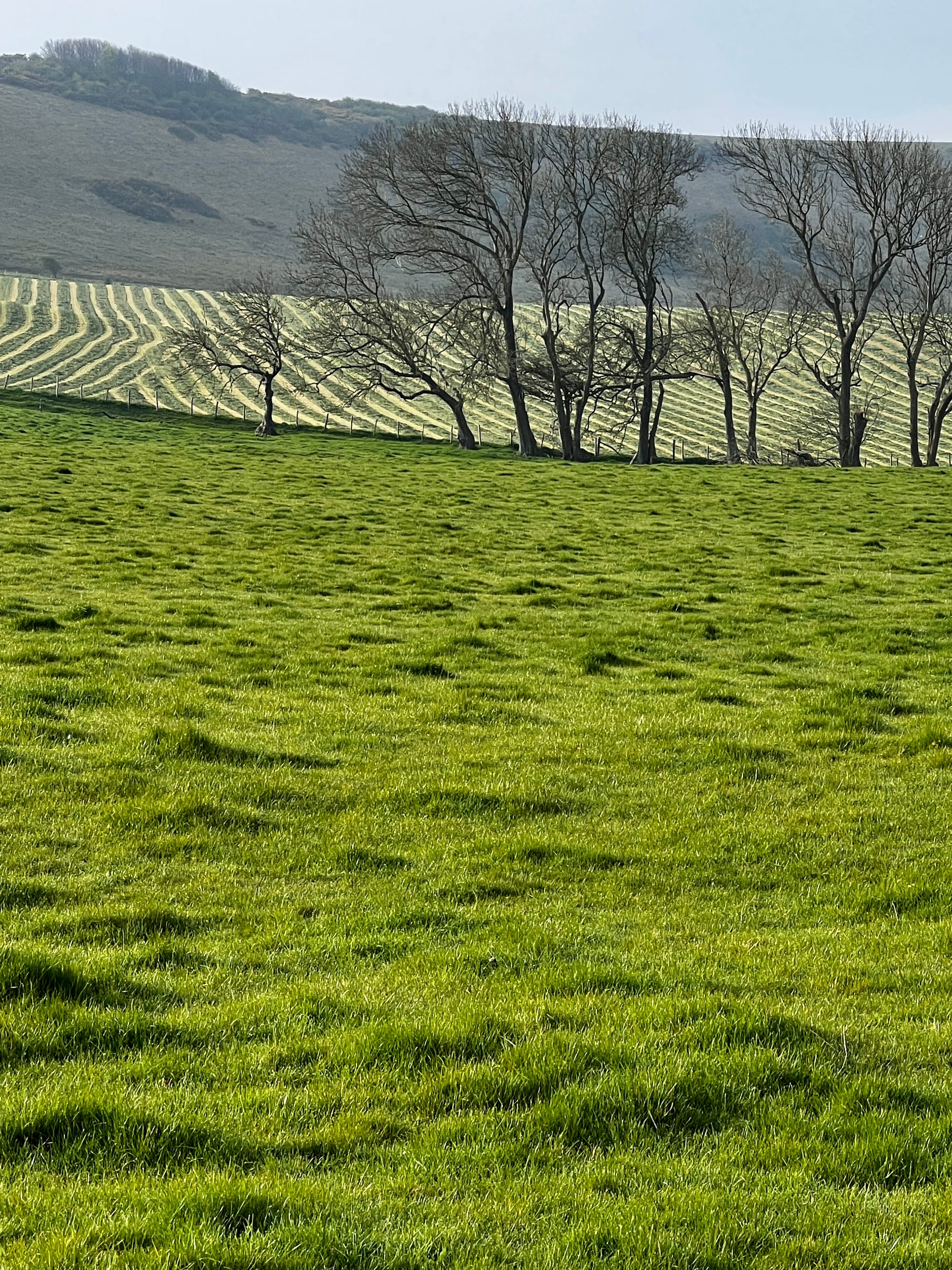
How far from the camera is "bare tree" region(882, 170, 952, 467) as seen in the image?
54.3 meters

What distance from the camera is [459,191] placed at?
5359cm

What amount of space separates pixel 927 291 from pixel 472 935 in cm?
6218

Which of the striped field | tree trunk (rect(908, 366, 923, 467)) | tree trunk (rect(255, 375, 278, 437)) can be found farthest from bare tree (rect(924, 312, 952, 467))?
tree trunk (rect(255, 375, 278, 437))

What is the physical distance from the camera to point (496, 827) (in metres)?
9.30

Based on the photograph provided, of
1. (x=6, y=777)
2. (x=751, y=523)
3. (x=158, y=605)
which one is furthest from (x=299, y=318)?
(x=6, y=777)

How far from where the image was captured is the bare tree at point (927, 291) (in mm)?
54344

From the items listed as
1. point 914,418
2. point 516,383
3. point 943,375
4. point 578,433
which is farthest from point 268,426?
point 943,375

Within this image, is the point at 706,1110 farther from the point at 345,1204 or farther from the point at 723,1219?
the point at 345,1204

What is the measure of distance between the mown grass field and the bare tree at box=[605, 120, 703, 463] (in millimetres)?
39080

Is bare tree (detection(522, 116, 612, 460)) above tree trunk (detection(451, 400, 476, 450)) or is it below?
above

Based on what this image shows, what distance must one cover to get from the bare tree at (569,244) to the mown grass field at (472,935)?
130 ft

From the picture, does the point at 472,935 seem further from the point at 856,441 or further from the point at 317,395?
the point at 317,395

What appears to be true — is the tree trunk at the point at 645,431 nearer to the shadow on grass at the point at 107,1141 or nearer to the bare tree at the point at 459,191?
the bare tree at the point at 459,191

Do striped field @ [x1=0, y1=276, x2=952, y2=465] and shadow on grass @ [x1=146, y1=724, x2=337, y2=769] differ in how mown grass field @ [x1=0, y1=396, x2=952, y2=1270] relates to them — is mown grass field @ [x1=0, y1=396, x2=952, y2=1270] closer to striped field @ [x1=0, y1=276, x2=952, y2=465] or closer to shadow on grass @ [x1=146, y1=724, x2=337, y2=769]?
shadow on grass @ [x1=146, y1=724, x2=337, y2=769]
